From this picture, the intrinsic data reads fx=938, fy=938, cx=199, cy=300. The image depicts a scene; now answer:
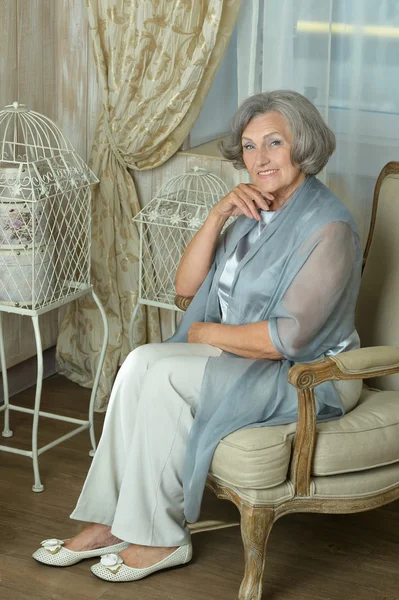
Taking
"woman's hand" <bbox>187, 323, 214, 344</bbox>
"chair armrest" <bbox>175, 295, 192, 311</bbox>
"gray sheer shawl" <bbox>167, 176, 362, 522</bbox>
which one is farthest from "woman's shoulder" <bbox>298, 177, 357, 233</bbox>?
"chair armrest" <bbox>175, 295, 192, 311</bbox>

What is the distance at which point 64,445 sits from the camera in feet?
11.0

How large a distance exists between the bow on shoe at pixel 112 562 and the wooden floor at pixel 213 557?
4cm

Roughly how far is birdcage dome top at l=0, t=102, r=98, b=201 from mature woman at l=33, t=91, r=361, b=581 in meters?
0.64

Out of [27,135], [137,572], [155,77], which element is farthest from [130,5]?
[137,572]

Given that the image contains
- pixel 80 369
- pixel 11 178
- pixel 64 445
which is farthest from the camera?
pixel 80 369

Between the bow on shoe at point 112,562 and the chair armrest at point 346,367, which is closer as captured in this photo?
the chair armrest at point 346,367

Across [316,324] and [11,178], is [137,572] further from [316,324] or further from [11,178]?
[11,178]

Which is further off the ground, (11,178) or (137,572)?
(11,178)

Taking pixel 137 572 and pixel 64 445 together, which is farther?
pixel 64 445

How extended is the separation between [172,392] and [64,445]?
103 centimetres

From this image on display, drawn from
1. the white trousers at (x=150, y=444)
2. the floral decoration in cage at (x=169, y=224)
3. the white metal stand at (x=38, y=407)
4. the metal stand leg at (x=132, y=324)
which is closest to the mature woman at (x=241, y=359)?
the white trousers at (x=150, y=444)

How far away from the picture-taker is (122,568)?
2.54 metres

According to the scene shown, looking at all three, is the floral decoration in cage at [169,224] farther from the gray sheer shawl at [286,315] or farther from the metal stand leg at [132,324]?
the gray sheer shawl at [286,315]

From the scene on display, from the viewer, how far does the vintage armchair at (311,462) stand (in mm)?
2350
